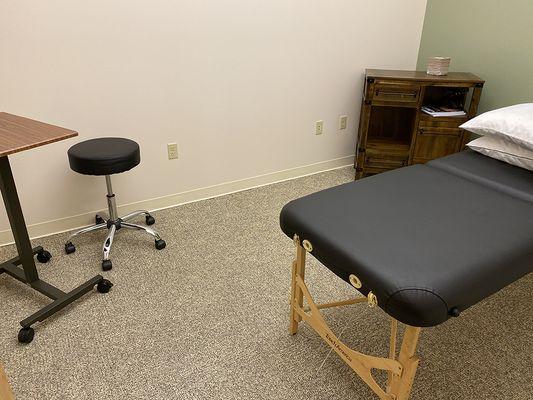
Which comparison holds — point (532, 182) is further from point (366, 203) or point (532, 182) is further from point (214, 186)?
point (214, 186)

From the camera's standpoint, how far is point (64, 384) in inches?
55.5

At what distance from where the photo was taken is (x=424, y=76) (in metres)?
2.76

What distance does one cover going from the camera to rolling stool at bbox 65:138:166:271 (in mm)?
1900

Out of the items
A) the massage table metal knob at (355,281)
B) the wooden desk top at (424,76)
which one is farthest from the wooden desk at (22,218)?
the wooden desk top at (424,76)

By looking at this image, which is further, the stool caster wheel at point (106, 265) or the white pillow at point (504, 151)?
the stool caster wheel at point (106, 265)

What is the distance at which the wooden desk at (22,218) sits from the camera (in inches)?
56.1

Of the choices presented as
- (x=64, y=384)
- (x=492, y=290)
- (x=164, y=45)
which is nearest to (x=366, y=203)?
(x=492, y=290)

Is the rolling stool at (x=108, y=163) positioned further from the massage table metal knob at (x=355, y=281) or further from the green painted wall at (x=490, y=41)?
the green painted wall at (x=490, y=41)

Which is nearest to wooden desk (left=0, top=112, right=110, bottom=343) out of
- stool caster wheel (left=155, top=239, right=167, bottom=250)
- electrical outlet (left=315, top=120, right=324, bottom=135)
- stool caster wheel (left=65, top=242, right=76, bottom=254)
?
stool caster wheel (left=65, top=242, right=76, bottom=254)

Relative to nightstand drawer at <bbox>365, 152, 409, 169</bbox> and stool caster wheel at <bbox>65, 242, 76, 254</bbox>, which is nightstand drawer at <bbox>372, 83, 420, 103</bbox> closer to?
nightstand drawer at <bbox>365, 152, 409, 169</bbox>

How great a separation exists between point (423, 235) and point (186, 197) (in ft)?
6.07

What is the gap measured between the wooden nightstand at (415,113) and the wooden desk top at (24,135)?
202 centimetres

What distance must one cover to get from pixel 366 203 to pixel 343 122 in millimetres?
1952

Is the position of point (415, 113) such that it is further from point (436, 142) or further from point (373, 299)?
point (373, 299)
